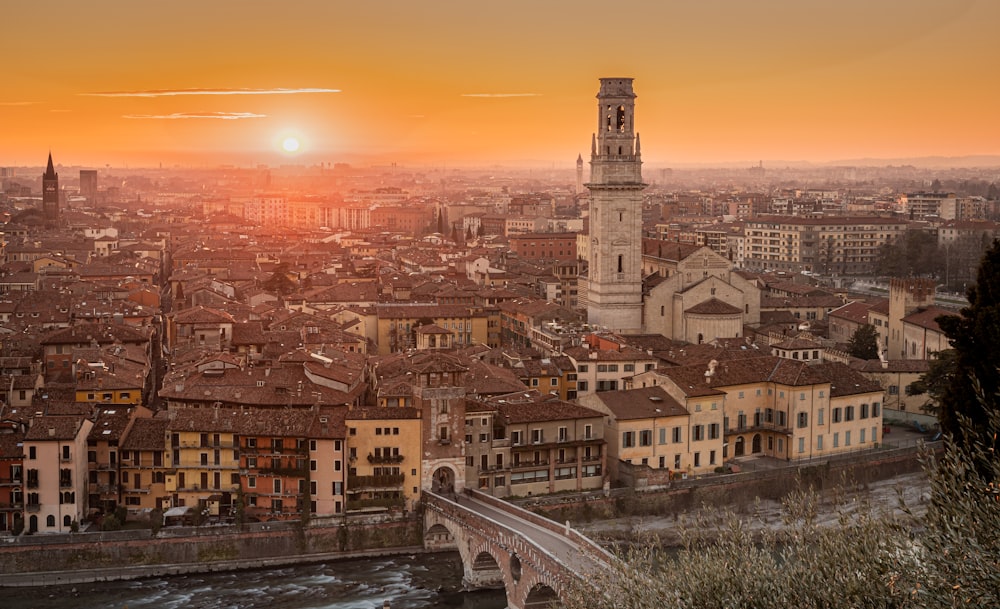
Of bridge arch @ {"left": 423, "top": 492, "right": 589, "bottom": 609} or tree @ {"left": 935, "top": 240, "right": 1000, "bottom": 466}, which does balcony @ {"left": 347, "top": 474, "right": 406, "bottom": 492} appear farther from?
tree @ {"left": 935, "top": 240, "right": 1000, "bottom": 466}

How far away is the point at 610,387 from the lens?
3300cm

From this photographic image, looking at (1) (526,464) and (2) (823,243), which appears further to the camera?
(2) (823,243)

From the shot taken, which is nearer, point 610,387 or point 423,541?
point 423,541

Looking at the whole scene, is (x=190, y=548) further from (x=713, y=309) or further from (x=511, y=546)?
(x=713, y=309)

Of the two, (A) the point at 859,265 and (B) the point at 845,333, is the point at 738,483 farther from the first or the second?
(A) the point at 859,265

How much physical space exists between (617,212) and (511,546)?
2005 cm

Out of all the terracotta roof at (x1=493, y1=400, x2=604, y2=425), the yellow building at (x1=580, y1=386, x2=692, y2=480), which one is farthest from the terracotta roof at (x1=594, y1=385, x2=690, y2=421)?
the terracotta roof at (x1=493, y1=400, x2=604, y2=425)

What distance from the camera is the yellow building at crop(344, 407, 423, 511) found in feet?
84.2

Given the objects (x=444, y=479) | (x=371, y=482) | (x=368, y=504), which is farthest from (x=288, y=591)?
(x=444, y=479)

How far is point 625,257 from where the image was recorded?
1585 inches

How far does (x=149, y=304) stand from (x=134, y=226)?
62275 millimetres

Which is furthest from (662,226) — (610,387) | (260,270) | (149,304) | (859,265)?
(610,387)

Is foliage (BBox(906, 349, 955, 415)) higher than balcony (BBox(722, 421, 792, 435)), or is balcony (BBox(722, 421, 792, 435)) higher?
foliage (BBox(906, 349, 955, 415))

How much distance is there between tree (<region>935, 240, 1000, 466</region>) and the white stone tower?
21.4 meters
